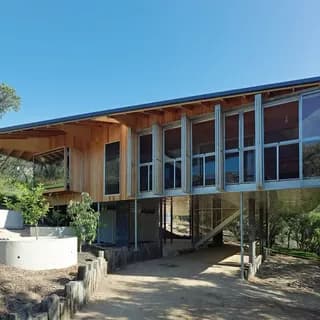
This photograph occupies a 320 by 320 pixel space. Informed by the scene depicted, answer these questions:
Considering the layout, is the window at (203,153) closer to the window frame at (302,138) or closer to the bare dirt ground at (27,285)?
the window frame at (302,138)

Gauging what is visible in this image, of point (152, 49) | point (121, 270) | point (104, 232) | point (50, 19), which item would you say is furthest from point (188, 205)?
point (50, 19)

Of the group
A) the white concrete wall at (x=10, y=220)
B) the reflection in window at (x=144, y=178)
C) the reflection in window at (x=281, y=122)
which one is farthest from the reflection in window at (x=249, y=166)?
the white concrete wall at (x=10, y=220)

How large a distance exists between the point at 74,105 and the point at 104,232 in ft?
60.8

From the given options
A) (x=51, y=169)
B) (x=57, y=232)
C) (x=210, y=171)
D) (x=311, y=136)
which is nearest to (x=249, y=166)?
(x=210, y=171)

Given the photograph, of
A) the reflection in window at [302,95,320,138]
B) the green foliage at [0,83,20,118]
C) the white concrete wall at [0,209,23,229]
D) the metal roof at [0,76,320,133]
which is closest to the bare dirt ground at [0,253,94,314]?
the metal roof at [0,76,320,133]

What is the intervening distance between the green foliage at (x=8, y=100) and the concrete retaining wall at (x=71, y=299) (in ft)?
94.0

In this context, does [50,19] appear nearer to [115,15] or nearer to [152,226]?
[115,15]

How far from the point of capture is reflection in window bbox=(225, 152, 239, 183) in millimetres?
12664

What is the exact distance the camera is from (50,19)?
22.0 m

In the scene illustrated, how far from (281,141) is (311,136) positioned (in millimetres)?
890

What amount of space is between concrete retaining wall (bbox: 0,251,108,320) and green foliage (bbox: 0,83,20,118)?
2865 cm

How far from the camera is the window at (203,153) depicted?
13391 mm

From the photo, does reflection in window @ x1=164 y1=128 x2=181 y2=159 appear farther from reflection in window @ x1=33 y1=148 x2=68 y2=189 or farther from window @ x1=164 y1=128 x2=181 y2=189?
reflection in window @ x1=33 y1=148 x2=68 y2=189

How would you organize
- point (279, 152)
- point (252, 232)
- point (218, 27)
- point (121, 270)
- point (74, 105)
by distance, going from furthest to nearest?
point (74, 105)
point (218, 27)
point (252, 232)
point (121, 270)
point (279, 152)
